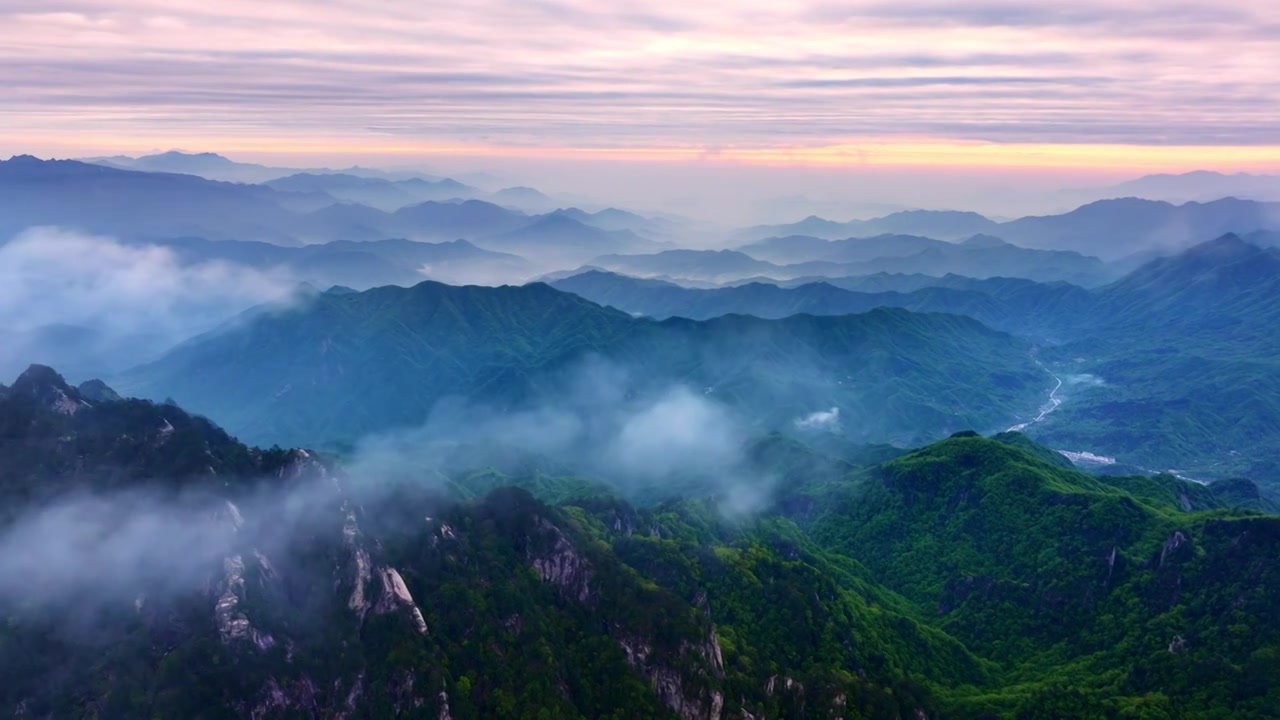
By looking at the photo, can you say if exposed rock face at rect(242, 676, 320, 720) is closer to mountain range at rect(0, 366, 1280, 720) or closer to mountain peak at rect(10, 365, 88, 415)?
mountain range at rect(0, 366, 1280, 720)

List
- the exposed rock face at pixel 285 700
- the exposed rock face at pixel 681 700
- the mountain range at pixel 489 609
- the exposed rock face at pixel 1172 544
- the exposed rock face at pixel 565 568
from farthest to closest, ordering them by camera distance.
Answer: the exposed rock face at pixel 1172 544
the exposed rock face at pixel 565 568
the exposed rock face at pixel 681 700
the mountain range at pixel 489 609
the exposed rock face at pixel 285 700

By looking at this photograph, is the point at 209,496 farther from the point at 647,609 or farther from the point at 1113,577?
the point at 1113,577

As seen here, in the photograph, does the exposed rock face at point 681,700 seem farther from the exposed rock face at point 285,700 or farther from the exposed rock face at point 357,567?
the exposed rock face at point 285,700

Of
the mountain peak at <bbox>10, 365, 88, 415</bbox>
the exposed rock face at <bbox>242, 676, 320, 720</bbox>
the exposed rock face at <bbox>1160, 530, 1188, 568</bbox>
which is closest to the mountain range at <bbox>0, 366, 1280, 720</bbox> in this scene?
the exposed rock face at <bbox>242, 676, 320, 720</bbox>

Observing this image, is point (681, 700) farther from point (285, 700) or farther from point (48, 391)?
point (48, 391)

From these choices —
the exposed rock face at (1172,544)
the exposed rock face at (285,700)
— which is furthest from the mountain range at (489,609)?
the exposed rock face at (1172,544)
